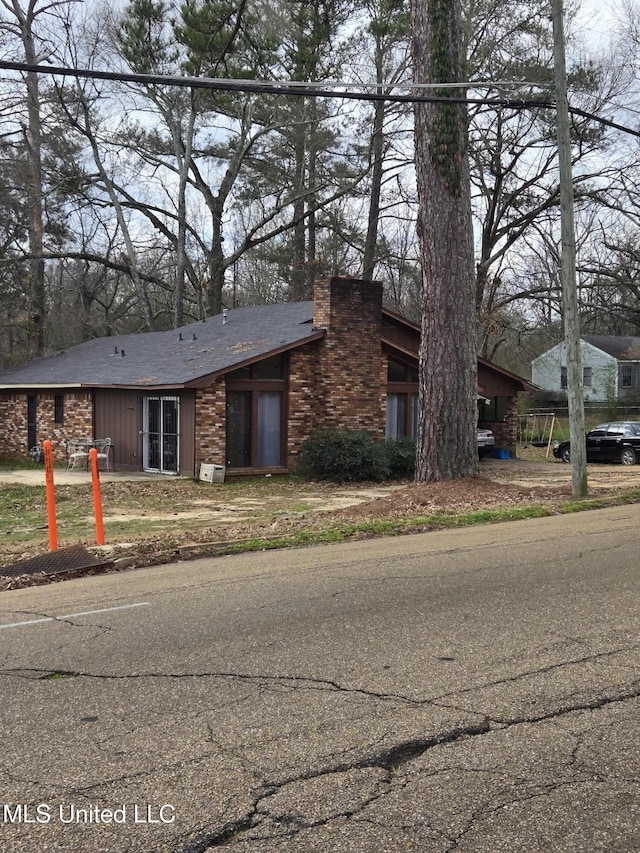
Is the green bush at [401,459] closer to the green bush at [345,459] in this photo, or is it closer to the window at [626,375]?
the green bush at [345,459]

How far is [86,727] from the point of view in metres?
4.69

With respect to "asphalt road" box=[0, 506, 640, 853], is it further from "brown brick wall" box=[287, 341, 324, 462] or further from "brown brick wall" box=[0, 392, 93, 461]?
"brown brick wall" box=[0, 392, 93, 461]

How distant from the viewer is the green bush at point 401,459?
22.7 meters

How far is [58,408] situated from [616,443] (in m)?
18.2

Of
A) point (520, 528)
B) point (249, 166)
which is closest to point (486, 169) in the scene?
point (249, 166)

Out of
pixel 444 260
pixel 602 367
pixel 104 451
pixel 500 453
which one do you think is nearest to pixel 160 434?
pixel 104 451

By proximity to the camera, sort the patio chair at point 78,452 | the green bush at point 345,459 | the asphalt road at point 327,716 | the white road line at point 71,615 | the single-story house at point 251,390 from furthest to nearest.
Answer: the patio chair at point 78,452
the single-story house at point 251,390
the green bush at point 345,459
the white road line at point 71,615
the asphalt road at point 327,716

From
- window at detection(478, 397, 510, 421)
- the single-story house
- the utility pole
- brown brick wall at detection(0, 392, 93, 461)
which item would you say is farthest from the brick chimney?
the utility pole

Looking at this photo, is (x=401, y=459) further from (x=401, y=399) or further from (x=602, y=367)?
(x=602, y=367)

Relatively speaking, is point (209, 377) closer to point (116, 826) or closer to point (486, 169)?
point (116, 826)

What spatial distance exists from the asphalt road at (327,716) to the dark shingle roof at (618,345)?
51.4 metres

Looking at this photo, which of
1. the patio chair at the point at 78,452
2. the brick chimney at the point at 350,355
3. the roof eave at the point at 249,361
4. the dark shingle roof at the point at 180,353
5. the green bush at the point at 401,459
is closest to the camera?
the roof eave at the point at 249,361

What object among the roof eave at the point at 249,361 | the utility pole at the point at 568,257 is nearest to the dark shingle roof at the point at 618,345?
the roof eave at the point at 249,361

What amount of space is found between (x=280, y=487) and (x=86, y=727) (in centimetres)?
1628
